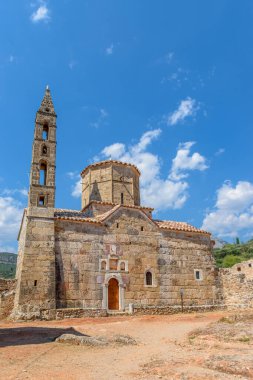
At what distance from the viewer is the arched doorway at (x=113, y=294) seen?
17875 mm

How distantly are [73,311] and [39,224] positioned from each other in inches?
197

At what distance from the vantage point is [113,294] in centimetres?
1811

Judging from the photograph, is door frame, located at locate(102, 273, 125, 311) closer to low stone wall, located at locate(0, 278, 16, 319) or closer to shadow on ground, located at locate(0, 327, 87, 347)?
low stone wall, located at locate(0, 278, 16, 319)

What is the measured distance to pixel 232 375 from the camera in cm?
524

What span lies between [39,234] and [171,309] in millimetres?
9161

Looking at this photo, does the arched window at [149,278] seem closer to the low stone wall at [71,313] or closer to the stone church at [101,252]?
the stone church at [101,252]

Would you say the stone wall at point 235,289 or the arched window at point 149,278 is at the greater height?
the arched window at point 149,278

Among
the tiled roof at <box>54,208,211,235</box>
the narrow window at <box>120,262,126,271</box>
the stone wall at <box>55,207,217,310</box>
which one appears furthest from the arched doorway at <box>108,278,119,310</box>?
the tiled roof at <box>54,208,211,235</box>

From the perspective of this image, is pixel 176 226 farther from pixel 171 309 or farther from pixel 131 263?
pixel 171 309

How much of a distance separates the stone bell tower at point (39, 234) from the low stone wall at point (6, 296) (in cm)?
43

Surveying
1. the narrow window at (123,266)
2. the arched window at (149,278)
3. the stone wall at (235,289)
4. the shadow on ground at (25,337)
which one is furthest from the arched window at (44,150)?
the stone wall at (235,289)

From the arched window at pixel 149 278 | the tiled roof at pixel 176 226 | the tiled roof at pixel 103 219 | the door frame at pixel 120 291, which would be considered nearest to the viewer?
the door frame at pixel 120 291

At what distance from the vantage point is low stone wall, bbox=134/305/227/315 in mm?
17969

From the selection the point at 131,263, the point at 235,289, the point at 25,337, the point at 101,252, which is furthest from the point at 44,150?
the point at 235,289
